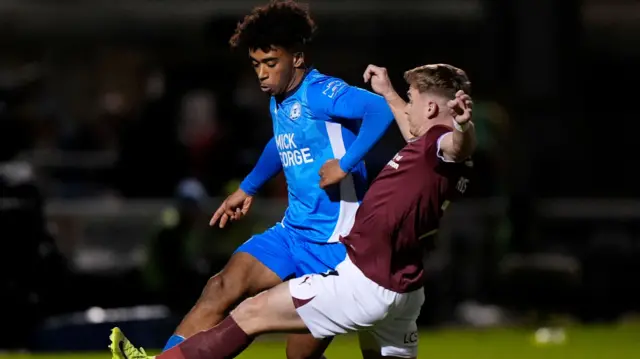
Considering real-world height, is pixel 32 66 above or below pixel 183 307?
above

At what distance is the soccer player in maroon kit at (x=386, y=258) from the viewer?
6.88 m

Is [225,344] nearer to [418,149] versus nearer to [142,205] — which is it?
[418,149]

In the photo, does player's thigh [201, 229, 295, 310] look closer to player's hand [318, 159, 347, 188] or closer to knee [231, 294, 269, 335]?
player's hand [318, 159, 347, 188]

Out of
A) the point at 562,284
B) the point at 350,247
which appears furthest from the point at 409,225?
the point at 562,284

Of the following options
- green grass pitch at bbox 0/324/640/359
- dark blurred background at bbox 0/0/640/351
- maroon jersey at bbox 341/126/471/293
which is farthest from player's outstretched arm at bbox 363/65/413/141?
dark blurred background at bbox 0/0/640/351

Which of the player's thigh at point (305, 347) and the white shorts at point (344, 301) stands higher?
the white shorts at point (344, 301)

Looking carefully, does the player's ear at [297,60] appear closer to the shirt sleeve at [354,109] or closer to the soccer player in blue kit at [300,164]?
the soccer player in blue kit at [300,164]

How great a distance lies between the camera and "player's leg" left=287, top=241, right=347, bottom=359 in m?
7.87

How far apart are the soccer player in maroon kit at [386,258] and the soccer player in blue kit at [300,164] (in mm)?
611

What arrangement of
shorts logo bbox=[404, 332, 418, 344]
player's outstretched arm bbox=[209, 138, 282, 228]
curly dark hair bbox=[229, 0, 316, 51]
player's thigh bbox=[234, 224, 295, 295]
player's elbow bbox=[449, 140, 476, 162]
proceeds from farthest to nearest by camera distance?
player's outstretched arm bbox=[209, 138, 282, 228]
curly dark hair bbox=[229, 0, 316, 51]
player's thigh bbox=[234, 224, 295, 295]
shorts logo bbox=[404, 332, 418, 344]
player's elbow bbox=[449, 140, 476, 162]

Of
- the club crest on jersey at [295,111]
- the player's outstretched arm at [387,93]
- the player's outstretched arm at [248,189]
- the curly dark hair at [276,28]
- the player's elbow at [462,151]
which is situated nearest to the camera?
the player's elbow at [462,151]

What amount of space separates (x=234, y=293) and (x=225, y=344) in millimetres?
807

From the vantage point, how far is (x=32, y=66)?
734 inches

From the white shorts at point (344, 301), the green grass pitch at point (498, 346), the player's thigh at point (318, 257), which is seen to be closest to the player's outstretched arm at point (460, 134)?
the white shorts at point (344, 301)
